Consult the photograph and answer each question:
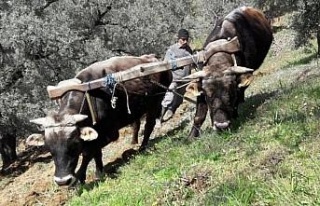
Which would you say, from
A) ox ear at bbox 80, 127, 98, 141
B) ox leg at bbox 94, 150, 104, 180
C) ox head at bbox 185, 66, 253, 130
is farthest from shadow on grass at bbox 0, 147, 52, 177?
ox head at bbox 185, 66, 253, 130

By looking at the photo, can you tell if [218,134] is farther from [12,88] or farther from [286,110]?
[12,88]

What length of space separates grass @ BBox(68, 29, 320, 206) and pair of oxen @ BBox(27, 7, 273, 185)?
0.45m

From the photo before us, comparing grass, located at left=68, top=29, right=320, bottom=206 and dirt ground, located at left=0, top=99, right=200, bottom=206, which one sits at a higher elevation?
grass, located at left=68, top=29, right=320, bottom=206

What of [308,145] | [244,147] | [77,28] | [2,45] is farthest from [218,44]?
[77,28]

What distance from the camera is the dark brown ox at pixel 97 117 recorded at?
9.20 meters

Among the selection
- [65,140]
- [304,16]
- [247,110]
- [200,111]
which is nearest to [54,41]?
[200,111]

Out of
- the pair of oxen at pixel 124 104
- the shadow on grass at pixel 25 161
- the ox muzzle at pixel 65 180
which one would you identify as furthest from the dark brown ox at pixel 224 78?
the shadow on grass at pixel 25 161

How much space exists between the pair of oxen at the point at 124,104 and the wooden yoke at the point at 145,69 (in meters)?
0.11

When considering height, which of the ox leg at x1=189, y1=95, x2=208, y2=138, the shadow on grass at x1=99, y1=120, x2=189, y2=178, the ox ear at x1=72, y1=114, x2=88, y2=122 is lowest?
the shadow on grass at x1=99, y1=120, x2=189, y2=178

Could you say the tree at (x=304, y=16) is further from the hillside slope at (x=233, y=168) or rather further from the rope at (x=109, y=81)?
the rope at (x=109, y=81)

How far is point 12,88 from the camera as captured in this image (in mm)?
17953

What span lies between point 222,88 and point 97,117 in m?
2.28

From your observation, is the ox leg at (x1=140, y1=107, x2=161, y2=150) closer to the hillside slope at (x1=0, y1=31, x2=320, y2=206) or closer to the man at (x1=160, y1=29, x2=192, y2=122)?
the hillside slope at (x1=0, y1=31, x2=320, y2=206)

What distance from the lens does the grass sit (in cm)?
529
